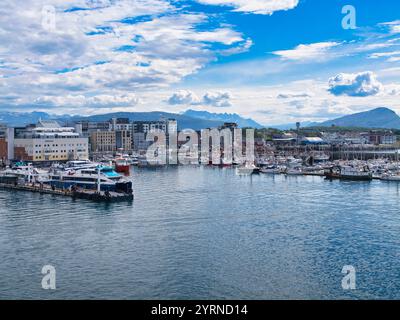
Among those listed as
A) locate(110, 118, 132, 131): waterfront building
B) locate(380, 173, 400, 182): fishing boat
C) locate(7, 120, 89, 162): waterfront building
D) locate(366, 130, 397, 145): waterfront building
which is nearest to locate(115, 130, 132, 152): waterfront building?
locate(110, 118, 132, 131): waterfront building

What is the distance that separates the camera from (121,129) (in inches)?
1430

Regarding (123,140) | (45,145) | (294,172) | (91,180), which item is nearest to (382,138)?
(123,140)

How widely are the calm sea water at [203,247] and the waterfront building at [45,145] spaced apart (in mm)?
10526

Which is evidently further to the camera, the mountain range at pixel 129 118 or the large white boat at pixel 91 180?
the mountain range at pixel 129 118

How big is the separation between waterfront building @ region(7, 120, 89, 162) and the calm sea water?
414 inches

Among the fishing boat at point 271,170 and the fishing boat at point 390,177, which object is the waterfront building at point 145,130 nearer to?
the fishing boat at point 271,170

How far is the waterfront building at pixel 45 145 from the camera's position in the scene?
72.7ft

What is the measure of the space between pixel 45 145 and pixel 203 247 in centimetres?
1727

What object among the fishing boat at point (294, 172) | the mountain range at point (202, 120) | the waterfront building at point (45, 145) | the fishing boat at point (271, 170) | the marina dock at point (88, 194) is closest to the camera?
the marina dock at point (88, 194)

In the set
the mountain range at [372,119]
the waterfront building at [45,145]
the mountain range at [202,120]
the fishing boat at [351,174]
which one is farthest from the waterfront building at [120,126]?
the mountain range at [372,119]

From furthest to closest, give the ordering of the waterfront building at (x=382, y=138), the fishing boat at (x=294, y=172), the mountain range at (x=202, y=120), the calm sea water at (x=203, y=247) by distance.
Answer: the mountain range at (x=202, y=120)
the waterfront building at (x=382, y=138)
the fishing boat at (x=294, y=172)
the calm sea water at (x=203, y=247)

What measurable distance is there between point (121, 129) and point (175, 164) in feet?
35.9
